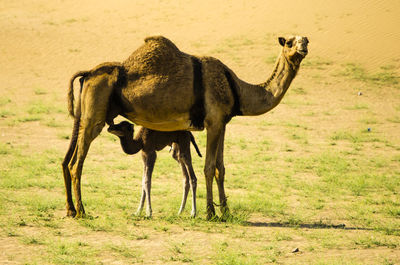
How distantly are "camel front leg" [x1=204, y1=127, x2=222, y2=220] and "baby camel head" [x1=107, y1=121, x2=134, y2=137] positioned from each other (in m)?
1.24

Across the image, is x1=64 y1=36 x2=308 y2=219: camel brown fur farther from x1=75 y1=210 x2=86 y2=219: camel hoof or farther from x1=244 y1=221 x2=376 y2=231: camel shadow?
x1=244 y1=221 x2=376 y2=231: camel shadow

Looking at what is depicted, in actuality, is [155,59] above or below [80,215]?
above

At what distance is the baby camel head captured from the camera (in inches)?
381

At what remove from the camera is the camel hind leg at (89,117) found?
9234 mm

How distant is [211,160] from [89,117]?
6.51 feet

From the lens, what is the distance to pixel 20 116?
61.4 feet

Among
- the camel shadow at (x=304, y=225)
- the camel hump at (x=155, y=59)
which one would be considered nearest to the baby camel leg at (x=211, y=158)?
the camel shadow at (x=304, y=225)

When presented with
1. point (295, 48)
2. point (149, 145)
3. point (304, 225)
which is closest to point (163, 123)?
point (149, 145)

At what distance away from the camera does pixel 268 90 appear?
10.3 meters

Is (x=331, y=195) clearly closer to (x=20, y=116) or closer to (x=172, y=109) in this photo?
(x=172, y=109)

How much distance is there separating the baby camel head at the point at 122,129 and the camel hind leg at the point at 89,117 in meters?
0.31

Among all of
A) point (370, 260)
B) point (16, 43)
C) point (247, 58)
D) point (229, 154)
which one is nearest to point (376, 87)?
point (247, 58)

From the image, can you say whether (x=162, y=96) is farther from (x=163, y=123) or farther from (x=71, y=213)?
(x=71, y=213)

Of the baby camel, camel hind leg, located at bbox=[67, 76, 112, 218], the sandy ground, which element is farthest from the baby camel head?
the sandy ground
